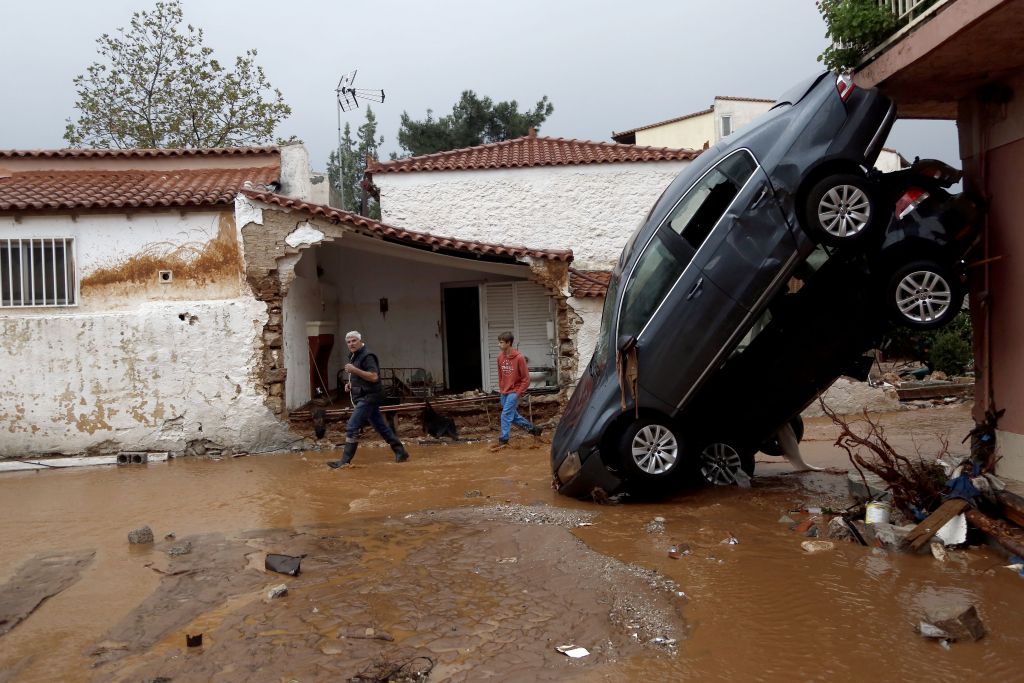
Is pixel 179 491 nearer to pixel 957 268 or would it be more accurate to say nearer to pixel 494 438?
pixel 494 438

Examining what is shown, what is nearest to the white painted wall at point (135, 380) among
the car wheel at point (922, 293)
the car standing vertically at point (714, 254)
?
the car standing vertically at point (714, 254)

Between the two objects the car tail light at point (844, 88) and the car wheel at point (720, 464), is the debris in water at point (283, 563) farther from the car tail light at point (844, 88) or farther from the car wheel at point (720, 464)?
the car tail light at point (844, 88)

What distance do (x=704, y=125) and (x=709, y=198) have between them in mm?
23347

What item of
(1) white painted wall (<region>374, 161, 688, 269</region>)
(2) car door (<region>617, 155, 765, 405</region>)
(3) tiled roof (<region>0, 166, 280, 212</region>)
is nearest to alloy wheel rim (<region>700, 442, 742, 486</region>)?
(2) car door (<region>617, 155, 765, 405</region>)

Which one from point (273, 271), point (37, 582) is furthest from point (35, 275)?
point (37, 582)

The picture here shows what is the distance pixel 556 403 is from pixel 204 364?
5542 millimetres

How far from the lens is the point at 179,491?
915cm

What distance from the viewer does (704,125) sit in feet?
93.0

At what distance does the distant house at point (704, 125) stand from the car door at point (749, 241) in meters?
21.9

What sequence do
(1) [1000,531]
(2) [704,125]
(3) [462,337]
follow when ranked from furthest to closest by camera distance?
(2) [704,125] → (3) [462,337] → (1) [1000,531]

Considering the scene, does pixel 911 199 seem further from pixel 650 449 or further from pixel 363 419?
pixel 363 419

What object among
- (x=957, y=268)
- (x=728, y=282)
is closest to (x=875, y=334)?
(x=957, y=268)

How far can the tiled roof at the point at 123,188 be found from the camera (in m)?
11.7

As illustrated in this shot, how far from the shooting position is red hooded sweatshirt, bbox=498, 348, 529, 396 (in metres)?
11.4
